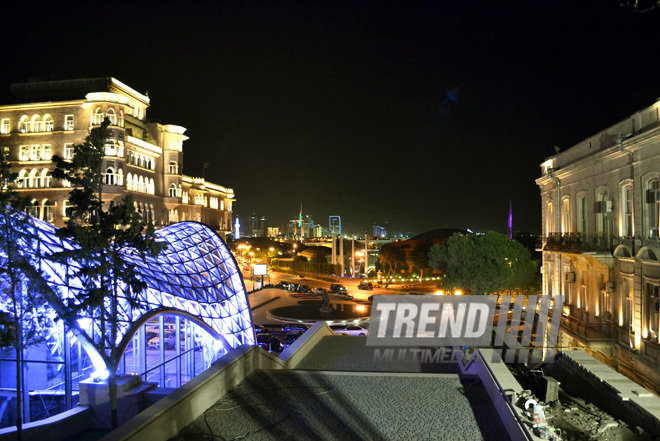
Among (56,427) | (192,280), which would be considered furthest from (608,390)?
(192,280)

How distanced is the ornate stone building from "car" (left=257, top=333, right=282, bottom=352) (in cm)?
2975

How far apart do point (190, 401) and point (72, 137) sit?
50947 mm

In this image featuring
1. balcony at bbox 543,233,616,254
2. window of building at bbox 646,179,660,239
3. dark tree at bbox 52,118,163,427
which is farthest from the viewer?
balcony at bbox 543,233,616,254

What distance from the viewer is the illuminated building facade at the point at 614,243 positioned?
18938 millimetres

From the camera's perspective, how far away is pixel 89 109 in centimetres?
5166

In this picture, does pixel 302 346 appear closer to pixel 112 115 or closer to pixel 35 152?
pixel 112 115

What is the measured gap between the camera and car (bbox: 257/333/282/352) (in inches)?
1108

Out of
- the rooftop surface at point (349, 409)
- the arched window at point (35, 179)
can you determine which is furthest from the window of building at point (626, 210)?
the arched window at point (35, 179)

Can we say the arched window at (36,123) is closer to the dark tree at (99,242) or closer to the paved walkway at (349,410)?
the dark tree at (99,242)

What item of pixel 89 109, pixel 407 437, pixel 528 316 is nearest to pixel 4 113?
pixel 89 109

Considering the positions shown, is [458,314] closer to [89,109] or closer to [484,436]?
[484,436]

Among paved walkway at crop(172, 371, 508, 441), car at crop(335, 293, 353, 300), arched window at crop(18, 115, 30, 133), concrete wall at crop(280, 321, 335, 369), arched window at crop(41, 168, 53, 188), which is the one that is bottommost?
car at crop(335, 293, 353, 300)

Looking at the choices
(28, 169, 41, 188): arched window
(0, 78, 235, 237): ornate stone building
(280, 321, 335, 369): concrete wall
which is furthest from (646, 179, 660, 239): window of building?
(28, 169, 41, 188): arched window

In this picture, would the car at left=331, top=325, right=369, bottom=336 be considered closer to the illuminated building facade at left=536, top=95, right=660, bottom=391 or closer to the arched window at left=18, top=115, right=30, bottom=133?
the illuminated building facade at left=536, top=95, right=660, bottom=391
